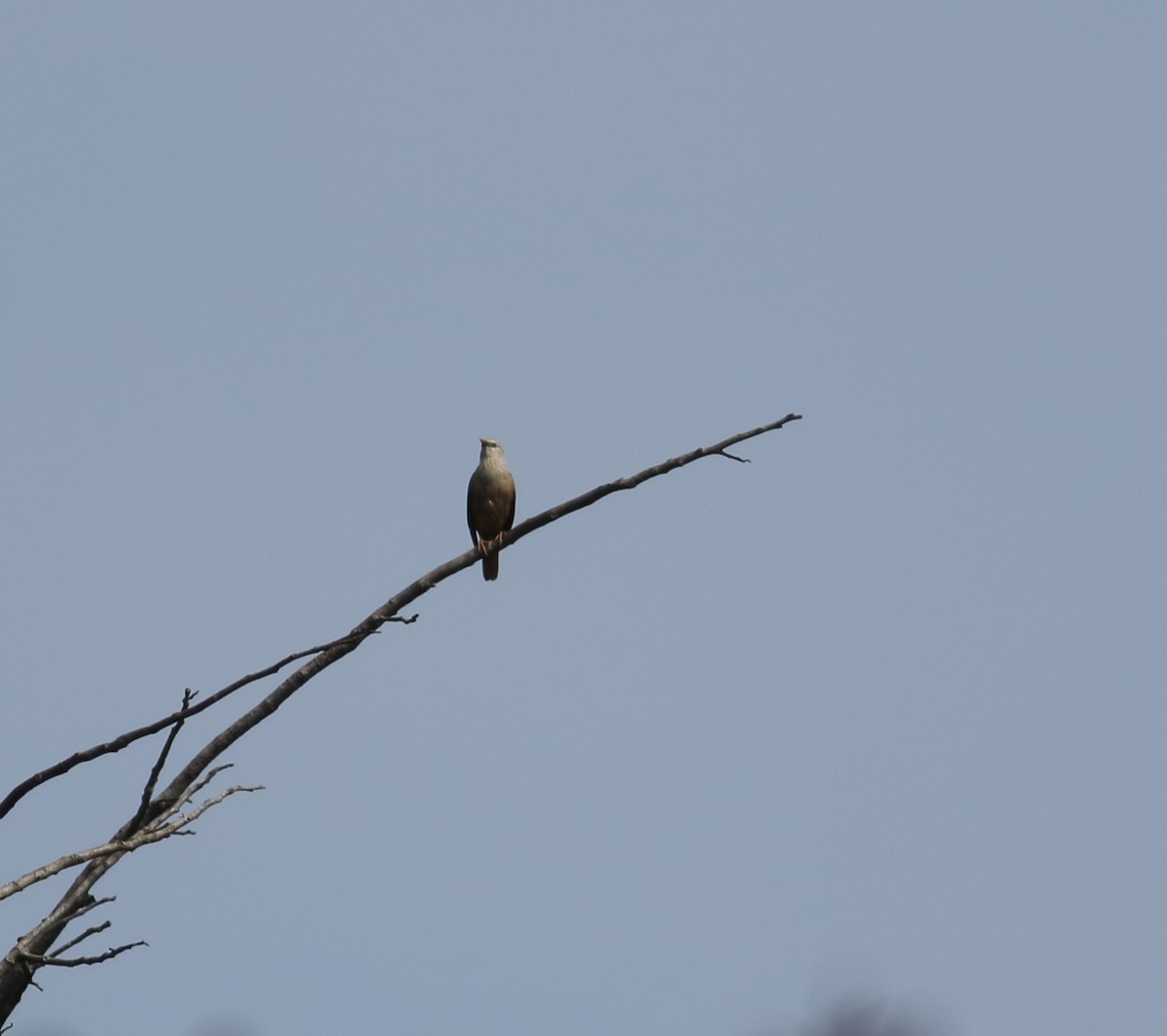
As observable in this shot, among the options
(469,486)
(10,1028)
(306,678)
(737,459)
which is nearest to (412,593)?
(306,678)

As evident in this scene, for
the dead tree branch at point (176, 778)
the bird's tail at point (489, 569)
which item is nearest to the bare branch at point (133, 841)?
the dead tree branch at point (176, 778)

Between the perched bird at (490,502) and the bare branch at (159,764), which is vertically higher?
the perched bird at (490,502)

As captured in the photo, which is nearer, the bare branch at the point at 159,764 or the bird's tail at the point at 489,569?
the bare branch at the point at 159,764

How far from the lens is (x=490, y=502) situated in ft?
49.2

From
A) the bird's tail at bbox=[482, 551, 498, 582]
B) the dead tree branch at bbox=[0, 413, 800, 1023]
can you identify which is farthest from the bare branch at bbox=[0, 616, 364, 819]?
the bird's tail at bbox=[482, 551, 498, 582]

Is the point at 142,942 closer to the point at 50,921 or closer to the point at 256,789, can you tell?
the point at 50,921

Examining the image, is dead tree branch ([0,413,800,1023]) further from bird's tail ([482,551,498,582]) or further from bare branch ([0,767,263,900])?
bird's tail ([482,551,498,582])

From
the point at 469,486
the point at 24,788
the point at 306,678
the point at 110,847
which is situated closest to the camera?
the point at 24,788

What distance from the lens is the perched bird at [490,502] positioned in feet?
49.1

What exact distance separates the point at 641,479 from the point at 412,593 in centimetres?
74

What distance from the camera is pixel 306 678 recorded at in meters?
4.75

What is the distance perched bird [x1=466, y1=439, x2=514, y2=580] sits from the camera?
15.0 m

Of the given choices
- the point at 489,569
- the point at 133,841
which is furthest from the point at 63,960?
the point at 489,569

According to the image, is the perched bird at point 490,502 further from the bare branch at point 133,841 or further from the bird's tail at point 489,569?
the bare branch at point 133,841
